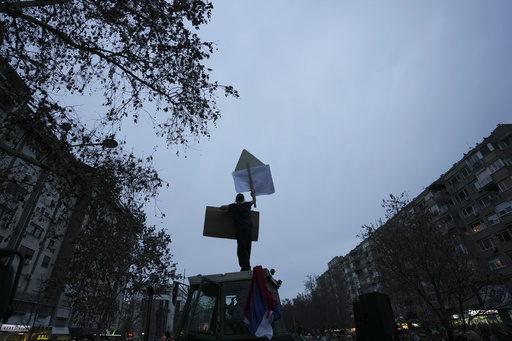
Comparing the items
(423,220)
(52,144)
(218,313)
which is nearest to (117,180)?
(52,144)

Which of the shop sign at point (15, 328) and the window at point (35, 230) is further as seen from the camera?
the window at point (35, 230)

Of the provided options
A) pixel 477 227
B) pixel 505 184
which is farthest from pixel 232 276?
pixel 477 227

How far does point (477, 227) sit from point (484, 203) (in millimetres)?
3938

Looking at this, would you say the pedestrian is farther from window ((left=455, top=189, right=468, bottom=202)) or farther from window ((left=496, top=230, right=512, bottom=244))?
window ((left=455, top=189, right=468, bottom=202))

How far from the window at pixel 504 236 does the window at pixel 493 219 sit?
157 cm

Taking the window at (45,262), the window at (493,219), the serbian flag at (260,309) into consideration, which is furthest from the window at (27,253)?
the window at (493,219)

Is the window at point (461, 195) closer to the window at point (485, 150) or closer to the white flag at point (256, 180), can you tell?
the window at point (485, 150)

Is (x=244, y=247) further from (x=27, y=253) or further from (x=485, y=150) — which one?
(x=485, y=150)

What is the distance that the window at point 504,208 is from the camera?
3611 centimetres

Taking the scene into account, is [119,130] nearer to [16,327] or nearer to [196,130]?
[196,130]

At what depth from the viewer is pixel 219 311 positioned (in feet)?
16.3

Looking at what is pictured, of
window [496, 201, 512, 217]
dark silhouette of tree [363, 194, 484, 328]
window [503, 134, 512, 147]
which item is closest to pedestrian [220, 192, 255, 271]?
dark silhouette of tree [363, 194, 484, 328]

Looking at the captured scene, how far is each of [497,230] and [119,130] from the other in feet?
157

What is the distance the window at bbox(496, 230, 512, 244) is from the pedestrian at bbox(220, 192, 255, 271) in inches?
1781
